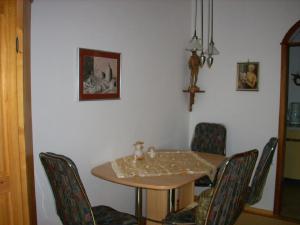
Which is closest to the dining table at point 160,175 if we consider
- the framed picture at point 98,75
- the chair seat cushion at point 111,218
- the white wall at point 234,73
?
the chair seat cushion at point 111,218

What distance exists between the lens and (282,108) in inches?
138

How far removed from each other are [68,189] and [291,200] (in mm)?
3295

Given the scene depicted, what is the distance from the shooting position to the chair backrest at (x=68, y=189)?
5.83ft

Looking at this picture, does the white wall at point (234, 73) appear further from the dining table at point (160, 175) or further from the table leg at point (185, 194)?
the table leg at point (185, 194)

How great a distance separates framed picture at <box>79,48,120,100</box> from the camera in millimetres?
2529

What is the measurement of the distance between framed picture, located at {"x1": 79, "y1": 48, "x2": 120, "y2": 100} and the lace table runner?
2.07 ft

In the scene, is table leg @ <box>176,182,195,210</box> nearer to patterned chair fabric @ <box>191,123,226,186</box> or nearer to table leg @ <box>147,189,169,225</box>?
table leg @ <box>147,189,169,225</box>

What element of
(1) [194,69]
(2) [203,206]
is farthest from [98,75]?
(1) [194,69]

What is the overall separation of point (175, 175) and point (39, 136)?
42.7 inches

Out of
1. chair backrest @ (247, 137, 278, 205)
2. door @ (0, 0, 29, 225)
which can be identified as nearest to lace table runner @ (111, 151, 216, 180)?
chair backrest @ (247, 137, 278, 205)

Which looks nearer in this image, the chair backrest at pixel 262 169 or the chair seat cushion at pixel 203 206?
the chair seat cushion at pixel 203 206

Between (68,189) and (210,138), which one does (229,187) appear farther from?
(210,138)

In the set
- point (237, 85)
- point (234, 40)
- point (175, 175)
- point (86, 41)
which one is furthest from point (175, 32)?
point (175, 175)

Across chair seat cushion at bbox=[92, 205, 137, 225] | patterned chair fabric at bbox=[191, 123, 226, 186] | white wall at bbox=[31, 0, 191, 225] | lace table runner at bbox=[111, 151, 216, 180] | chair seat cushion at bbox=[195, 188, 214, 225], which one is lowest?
chair seat cushion at bbox=[92, 205, 137, 225]
